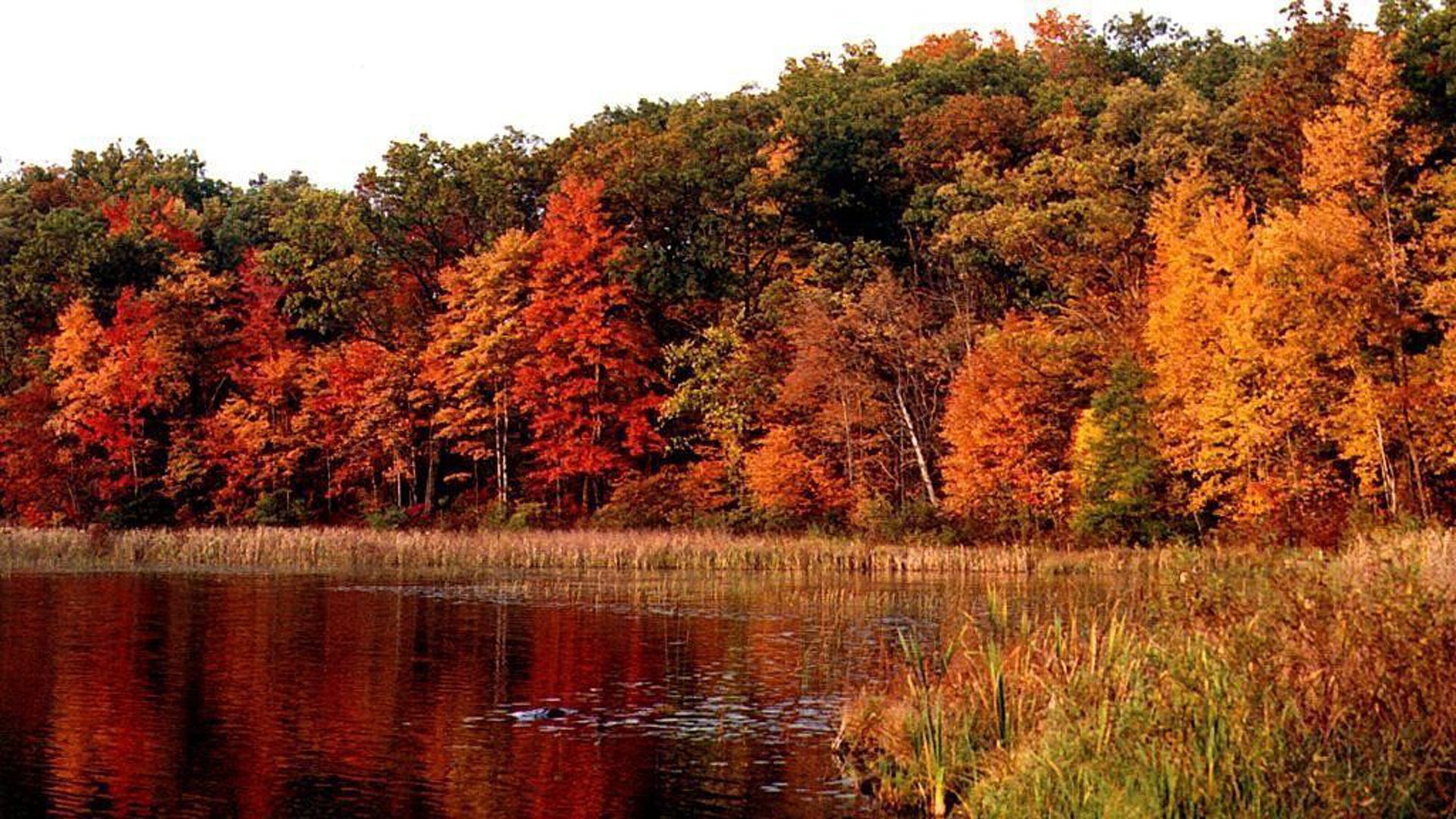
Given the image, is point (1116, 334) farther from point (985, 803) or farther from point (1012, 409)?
point (985, 803)

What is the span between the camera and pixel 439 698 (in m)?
19.8

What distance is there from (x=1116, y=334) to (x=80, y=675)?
33.7 metres

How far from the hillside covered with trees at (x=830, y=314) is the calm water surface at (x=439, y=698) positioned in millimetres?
13263

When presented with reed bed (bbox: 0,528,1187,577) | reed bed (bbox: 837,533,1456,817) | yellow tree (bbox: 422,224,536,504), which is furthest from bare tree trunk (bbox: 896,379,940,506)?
reed bed (bbox: 837,533,1456,817)

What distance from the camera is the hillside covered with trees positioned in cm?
4281

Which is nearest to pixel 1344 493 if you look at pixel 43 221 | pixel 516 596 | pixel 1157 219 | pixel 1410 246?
pixel 1410 246

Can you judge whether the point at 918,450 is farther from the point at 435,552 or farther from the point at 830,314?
the point at 435,552

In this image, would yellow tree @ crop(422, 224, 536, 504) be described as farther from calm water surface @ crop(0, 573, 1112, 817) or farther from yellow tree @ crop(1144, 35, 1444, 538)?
calm water surface @ crop(0, 573, 1112, 817)

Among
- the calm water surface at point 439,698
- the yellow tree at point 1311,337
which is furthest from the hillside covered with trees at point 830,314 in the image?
the calm water surface at point 439,698

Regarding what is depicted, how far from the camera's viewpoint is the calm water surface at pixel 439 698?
14.1 metres

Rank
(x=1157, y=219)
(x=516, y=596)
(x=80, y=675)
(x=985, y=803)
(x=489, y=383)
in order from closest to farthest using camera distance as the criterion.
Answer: (x=985, y=803), (x=80, y=675), (x=516, y=596), (x=1157, y=219), (x=489, y=383)

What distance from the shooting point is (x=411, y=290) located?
226 ft

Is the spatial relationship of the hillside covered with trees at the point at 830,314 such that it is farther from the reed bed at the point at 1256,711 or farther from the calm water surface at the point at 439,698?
the reed bed at the point at 1256,711

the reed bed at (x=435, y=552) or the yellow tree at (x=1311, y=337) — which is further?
the reed bed at (x=435, y=552)
